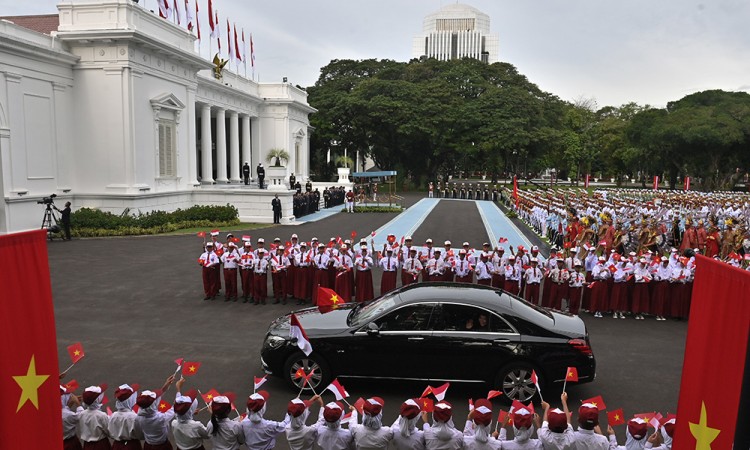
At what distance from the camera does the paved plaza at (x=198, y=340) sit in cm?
817


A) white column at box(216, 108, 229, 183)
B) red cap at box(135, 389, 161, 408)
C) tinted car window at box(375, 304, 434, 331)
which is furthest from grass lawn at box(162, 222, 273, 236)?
red cap at box(135, 389, 161, 408)

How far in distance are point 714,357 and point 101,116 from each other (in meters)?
27.4

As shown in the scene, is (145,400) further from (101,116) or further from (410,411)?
(101,116)

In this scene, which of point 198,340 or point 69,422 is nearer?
point 69,422

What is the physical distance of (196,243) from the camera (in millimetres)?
21953

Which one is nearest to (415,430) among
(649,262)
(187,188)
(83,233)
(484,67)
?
(649,262)

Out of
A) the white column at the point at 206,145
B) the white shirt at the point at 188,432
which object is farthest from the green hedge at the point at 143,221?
the white shirt at the point at 188,432

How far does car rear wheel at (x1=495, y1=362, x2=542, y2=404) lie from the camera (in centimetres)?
777

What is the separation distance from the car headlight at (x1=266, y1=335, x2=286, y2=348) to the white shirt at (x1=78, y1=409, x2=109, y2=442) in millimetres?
2975

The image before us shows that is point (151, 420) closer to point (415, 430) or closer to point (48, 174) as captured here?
point (415, 430)

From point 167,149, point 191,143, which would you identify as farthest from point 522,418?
point 191,143

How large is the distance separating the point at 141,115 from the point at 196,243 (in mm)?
8308

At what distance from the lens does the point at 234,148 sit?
1705 inches

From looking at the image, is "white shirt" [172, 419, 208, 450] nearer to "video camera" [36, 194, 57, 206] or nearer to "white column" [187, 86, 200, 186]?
"video camera" [36, 194, 57, 206]
